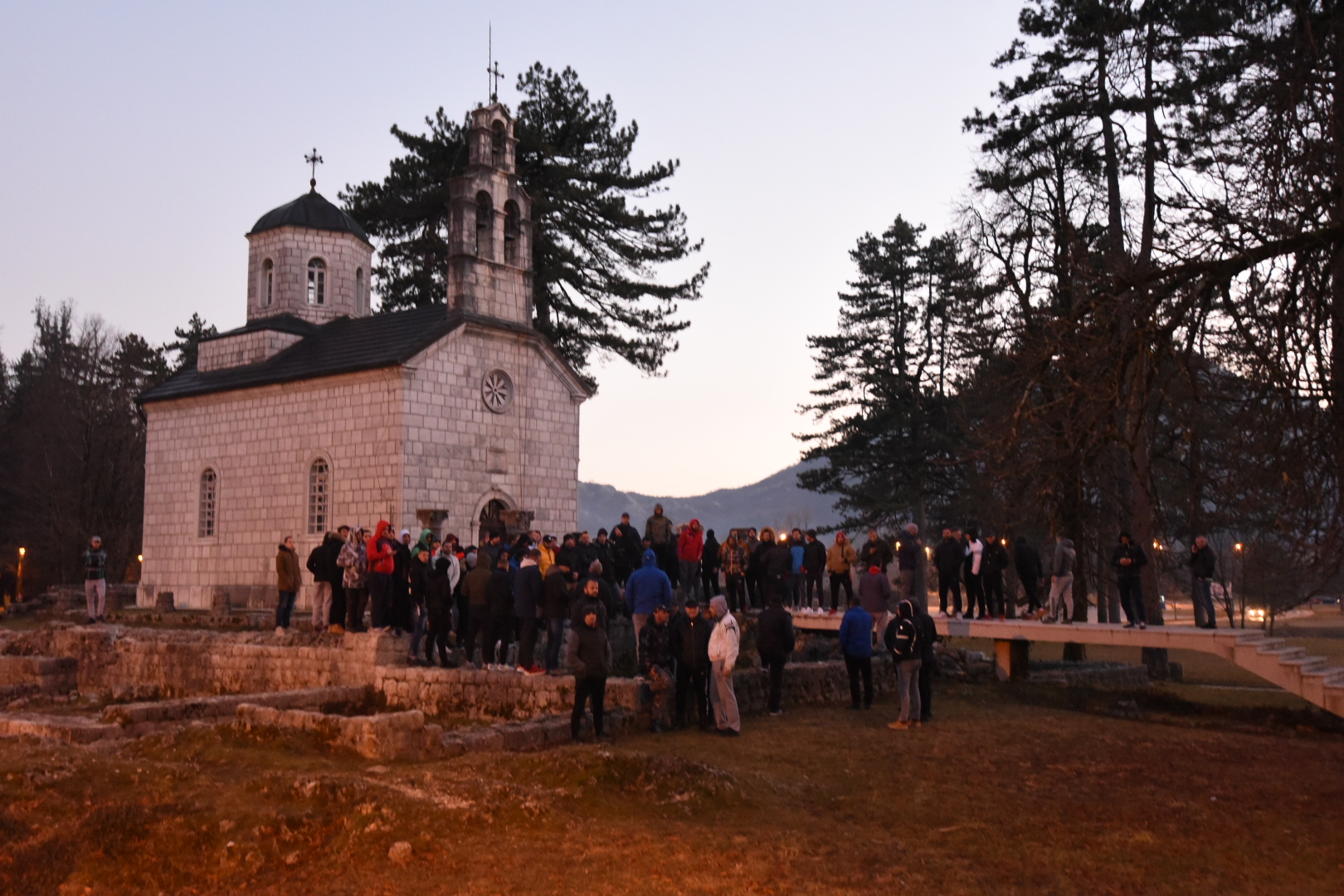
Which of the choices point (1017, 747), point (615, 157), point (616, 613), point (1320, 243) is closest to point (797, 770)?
point (1017, 747)

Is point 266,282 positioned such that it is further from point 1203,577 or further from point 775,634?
point 1203,577

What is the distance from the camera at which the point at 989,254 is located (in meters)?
23.8

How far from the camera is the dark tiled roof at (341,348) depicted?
24.2 meters

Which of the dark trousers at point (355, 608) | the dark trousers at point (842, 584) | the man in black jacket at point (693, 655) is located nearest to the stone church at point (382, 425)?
the dark trousers at point (355, 608)

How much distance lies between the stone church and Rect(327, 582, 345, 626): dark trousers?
5015 millimetres

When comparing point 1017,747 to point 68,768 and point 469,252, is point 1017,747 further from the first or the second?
point 469,252

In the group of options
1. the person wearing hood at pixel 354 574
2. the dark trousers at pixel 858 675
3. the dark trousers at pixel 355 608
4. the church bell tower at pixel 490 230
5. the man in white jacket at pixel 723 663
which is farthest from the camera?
the church bell tower at pixel 490 230

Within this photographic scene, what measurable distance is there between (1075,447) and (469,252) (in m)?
18.2

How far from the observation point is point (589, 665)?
1208 centimetres

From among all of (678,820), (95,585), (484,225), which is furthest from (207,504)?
(678,820)

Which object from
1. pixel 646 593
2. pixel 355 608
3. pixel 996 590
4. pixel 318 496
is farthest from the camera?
pixel 318 496

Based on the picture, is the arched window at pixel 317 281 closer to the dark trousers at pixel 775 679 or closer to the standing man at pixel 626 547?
the standing man at pixel 626 547

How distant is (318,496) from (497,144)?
29.7ft

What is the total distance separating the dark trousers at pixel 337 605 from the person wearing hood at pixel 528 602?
4.31m
